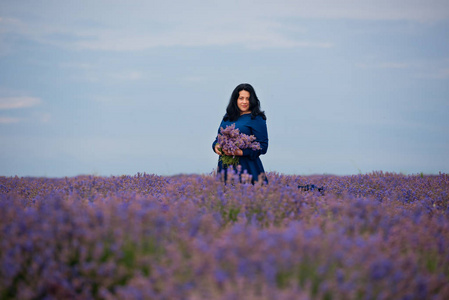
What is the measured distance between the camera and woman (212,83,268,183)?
610 cm

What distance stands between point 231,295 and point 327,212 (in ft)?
6.98

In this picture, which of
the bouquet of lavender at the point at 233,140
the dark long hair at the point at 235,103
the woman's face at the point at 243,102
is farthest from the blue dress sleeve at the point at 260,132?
the bouquet of lavender at the point at 233,140

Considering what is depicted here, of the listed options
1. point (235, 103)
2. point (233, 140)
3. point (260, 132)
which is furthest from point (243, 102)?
point (233, 140)

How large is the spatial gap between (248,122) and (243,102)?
42cm

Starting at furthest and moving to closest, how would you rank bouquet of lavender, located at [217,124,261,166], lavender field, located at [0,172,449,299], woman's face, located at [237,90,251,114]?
1. woman's face, located at [237,90,251,114]
2. bouquet of lavender, located at [217,124,261,166]
3. lavender field, located at [0,172,449,299]

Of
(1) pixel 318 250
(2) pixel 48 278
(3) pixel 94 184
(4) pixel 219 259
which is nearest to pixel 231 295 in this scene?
(4) pixel 219 259

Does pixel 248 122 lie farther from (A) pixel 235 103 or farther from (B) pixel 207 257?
(B) pixel 207 257

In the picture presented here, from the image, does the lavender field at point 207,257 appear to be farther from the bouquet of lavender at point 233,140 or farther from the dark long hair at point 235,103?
the dark long hair at point 235,103

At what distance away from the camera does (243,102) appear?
6.50 meters

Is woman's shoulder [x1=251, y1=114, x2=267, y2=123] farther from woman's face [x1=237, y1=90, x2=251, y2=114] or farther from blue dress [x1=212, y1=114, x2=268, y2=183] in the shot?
woman's face [x1=237, y1=90, x2=251, y2=114]

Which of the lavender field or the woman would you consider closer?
the lavender field

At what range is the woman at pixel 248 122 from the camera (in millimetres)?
6104

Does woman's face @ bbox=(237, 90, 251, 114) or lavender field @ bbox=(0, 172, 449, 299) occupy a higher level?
woman's face @ bbox=(237, 90, 251, 114)

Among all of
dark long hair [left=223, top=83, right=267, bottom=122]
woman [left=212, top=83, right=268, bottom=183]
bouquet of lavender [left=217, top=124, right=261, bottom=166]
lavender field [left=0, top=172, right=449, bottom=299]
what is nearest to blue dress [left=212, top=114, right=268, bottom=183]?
woman [left=212, top=83, right=268, bottom=183]
